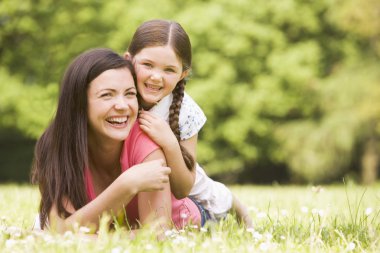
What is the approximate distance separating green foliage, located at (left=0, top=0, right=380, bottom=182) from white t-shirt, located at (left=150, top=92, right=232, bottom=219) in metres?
12.2

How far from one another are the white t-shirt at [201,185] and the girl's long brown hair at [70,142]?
0.55 m

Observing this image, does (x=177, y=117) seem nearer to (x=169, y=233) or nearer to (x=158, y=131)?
(x=158, y=131)

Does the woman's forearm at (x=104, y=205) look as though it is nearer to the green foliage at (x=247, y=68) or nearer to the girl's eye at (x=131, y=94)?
the girl's eye at (x=131, y=94)

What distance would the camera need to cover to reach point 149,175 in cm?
286

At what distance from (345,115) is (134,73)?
51.2 feet

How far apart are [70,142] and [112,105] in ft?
1.05

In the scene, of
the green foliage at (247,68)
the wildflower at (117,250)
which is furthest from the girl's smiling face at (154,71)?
the green foliage at (247,68)

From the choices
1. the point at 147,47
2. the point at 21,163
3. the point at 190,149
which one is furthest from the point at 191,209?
the point at 21,163

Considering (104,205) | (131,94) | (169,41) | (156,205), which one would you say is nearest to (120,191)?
(104,205)

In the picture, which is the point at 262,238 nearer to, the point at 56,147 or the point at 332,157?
the point at 56,147

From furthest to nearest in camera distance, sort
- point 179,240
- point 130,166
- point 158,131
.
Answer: point 130,166, point 158,131, point 179,240

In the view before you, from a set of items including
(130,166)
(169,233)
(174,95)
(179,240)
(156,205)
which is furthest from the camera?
(174,95)

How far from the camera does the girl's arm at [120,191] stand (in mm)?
2854

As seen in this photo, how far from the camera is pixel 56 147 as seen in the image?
10.3 ft
